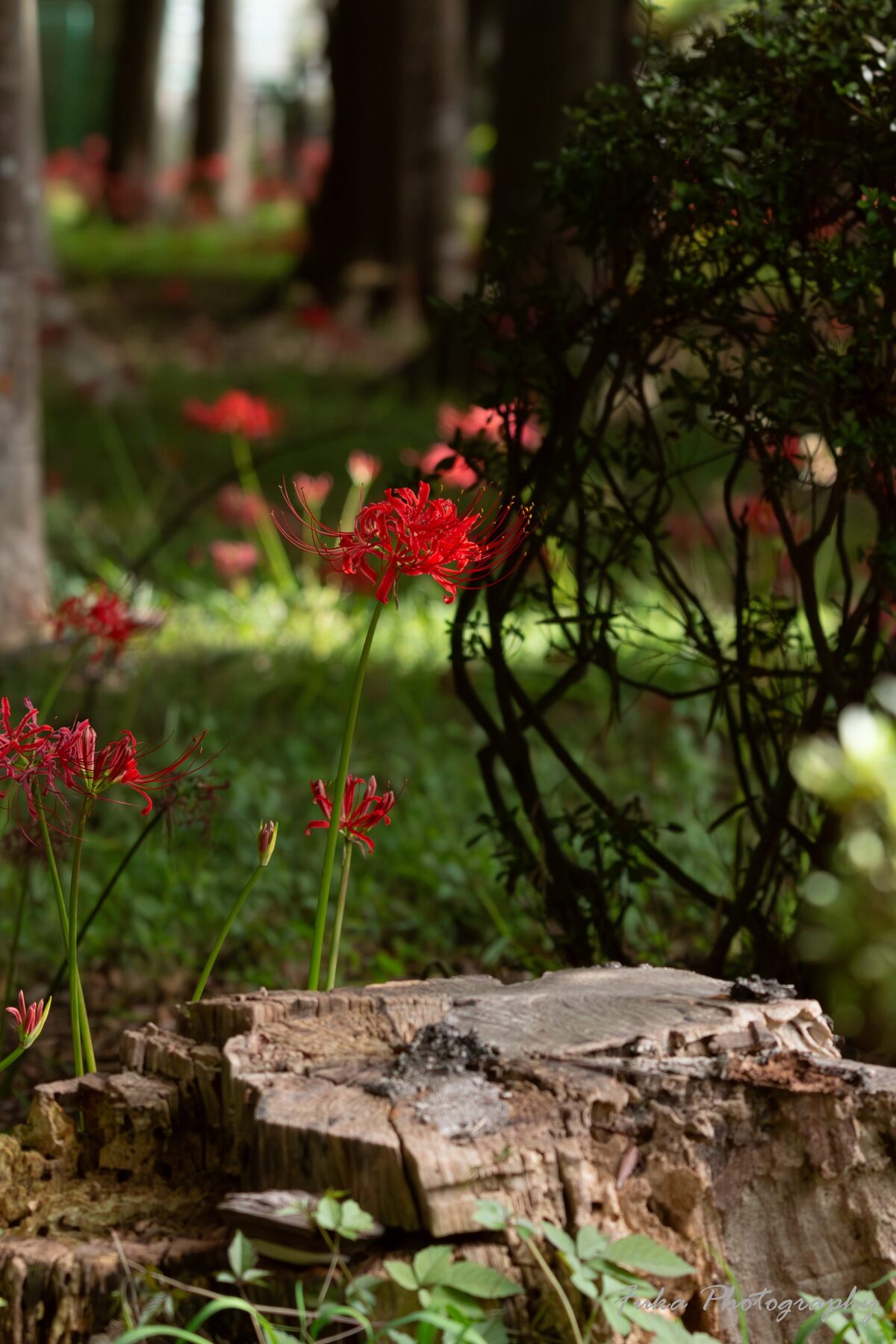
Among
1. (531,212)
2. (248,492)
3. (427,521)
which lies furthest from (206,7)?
(427,521)

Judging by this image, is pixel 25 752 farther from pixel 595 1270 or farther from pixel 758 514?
pixel 758 514

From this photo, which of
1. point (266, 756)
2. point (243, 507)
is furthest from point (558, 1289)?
point (243, 507)

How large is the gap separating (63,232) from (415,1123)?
1633 centimetres

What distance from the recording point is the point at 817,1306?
5.59 feet

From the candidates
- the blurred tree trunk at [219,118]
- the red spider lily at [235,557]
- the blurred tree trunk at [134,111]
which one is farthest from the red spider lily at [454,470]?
the blurred tree trunk at [134,111]

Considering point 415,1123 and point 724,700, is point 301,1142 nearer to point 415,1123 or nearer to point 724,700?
point 415,1123

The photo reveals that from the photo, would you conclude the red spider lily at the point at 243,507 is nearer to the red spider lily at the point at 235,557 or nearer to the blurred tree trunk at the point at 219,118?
the red spider lily at the point at 235,557

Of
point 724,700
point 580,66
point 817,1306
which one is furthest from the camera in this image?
point 580,66

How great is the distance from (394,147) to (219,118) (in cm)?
675

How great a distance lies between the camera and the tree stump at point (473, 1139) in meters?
1.62

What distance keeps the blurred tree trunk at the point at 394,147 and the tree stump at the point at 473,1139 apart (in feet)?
30.2

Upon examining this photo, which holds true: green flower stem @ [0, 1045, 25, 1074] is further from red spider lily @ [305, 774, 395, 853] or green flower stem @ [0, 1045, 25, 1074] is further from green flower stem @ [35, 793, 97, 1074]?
red spider lily @ [305, 774, 395, 853]

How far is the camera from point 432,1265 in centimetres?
→ 152

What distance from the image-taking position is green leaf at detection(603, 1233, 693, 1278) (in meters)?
1.56
